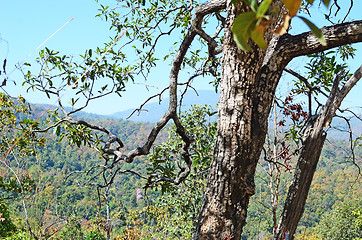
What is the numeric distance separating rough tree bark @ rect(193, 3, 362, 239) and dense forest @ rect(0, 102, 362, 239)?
366 mm

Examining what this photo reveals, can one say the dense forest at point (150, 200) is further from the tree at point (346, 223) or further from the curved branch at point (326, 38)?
the curved branch at point (326, 38)

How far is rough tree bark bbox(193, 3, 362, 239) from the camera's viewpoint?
119 centimetres

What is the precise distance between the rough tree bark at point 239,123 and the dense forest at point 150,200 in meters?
0.37

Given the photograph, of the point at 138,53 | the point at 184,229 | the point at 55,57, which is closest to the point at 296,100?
the point at 138,53

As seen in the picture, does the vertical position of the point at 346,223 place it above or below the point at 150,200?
above

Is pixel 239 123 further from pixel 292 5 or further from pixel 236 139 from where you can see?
pixel 292 5

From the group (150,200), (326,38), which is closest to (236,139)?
(326,38)

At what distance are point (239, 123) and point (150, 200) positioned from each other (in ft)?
21.5

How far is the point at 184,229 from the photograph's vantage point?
17.7 feet

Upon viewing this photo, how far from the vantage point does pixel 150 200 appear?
7.38 meters

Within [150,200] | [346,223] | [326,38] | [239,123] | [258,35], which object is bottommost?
[150,200]

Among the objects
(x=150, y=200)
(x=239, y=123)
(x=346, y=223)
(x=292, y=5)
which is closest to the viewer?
(x=292, y=5)

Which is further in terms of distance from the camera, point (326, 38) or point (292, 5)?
point (326, 38)

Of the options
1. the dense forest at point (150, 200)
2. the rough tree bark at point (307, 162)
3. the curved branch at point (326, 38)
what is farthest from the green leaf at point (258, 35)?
the rough tree bark at point (307, 162)
